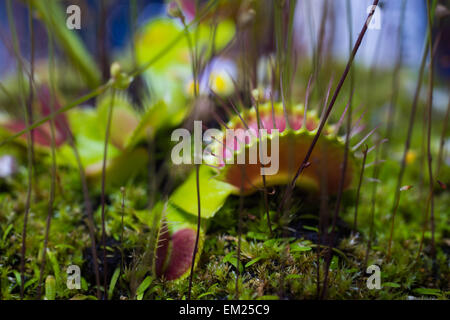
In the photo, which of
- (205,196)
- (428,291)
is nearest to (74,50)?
(205,196)

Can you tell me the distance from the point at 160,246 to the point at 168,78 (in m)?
0.55

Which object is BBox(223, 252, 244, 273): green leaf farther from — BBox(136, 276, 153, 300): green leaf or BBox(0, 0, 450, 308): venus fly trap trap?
BBox(136, 276, 153, 300): green leaf

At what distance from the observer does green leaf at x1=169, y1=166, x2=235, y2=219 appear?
0.54 meters

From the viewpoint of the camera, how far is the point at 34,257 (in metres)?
0.54

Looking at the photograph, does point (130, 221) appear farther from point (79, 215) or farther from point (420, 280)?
point (420, 280)

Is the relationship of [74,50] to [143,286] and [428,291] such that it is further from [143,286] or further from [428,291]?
[428,291]

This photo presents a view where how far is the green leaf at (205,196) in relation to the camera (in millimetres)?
538

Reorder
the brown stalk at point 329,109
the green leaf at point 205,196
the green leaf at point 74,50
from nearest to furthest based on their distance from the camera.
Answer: the brown stalk at point 329,109, the green leaf at point 205,196, the green leaf at point 74,50

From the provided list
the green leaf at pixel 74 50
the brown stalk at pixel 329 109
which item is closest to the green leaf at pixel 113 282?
the brown stalk at pixel 329 109

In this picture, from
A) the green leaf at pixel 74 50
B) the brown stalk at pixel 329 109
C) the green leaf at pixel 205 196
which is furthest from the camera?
the green leaf at pixel 74 50

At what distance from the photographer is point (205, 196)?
0.56m

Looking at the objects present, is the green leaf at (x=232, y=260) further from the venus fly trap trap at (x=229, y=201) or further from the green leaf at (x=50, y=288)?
the green leaf at (x=50, y=288)

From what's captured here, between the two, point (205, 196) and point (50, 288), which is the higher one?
point (205, 196)

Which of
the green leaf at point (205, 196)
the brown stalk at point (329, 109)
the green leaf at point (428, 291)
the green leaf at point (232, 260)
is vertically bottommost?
the green leaf at point (428, 291)
